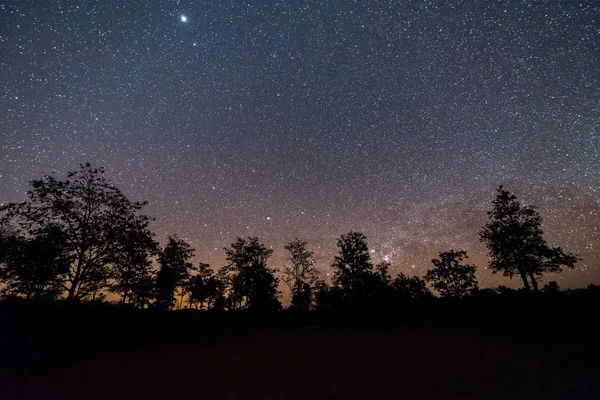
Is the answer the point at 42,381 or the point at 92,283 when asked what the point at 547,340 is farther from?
the point at 92,283

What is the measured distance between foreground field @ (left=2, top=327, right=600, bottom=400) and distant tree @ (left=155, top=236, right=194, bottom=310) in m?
37.6

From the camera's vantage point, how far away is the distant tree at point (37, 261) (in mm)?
24031

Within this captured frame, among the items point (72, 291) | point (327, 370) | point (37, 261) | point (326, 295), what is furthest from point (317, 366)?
point (326, 295)

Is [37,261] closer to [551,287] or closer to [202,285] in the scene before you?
[202,285]

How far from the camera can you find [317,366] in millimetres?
10172

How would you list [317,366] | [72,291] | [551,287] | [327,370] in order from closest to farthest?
[327,370] → [317,366] → [72,291] → [551,287]

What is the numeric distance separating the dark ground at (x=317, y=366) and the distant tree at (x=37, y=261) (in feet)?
34.4

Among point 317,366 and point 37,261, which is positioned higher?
point 37,261

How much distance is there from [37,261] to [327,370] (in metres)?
35.4

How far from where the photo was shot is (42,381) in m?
8.82

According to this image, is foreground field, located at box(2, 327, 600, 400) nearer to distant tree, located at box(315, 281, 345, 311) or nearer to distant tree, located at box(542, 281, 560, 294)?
distant tree, located at box(542, 281, 560, 294)

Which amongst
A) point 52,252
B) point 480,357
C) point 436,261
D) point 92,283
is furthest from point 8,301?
point 436,261

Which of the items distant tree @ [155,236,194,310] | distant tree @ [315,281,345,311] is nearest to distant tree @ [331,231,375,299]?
distant tree @ [315,281,345,311]

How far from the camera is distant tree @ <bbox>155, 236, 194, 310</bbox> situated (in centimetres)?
4772
